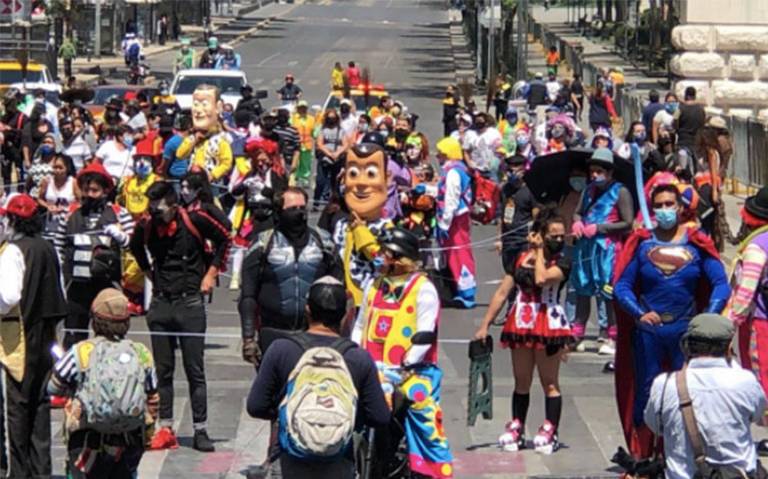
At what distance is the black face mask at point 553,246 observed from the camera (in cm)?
1241

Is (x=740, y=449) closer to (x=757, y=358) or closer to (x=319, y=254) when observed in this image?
(x=757, y=358)

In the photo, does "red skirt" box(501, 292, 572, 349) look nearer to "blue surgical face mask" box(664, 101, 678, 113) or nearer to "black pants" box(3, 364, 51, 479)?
"black pants" box(3, 364, 51, 479)

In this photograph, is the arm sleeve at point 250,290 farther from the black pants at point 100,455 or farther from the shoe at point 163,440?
the black pants at point 100,455

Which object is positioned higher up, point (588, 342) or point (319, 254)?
point (319, 254)

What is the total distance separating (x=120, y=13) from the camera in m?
75.9

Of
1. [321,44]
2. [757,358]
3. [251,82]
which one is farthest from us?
[321,44]

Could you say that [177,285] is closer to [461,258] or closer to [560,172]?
[560,172]

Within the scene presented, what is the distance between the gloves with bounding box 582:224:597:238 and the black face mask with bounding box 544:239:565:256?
8.55 ft

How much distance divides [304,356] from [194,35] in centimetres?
7999

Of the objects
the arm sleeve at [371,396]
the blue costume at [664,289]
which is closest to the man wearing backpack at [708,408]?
the arm sleeve at [371,396]

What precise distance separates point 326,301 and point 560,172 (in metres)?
7.20

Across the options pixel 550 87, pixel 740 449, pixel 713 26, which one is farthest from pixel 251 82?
pixel 740 449

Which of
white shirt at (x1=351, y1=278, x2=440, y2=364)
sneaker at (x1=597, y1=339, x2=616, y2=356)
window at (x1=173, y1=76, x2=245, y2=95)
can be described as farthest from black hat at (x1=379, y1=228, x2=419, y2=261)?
window at (x1=173, y1=76, x2=245, y2=95)

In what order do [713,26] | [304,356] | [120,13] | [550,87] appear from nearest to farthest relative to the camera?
[304,356], [713,26], [550,87], [120,13]
